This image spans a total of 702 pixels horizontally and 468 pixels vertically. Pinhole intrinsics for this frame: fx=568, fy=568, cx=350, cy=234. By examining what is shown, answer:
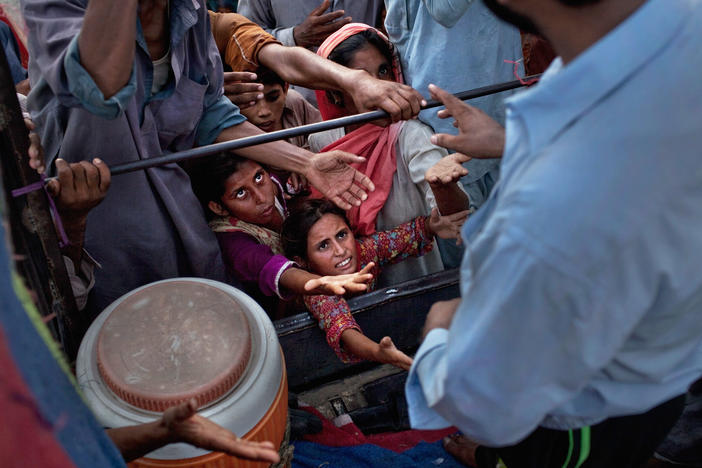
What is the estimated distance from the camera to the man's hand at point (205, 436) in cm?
105

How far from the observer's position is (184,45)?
191 centimetres

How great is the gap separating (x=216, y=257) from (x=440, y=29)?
133 cm

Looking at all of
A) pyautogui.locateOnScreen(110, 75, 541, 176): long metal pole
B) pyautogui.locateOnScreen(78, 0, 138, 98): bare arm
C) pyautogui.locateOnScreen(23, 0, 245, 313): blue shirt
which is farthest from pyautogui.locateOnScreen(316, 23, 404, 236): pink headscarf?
pyautogui.locateOnScreen(78, 0, 138, 98): bare arm

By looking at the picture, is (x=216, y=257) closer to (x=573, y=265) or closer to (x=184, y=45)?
(x=184, y=45)

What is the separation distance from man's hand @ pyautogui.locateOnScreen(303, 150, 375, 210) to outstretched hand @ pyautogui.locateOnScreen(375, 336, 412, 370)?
633 millimetres

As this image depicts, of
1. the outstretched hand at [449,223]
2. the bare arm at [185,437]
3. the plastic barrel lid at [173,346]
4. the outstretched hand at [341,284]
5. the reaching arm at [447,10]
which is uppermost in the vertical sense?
the reaching arm at [447,10]

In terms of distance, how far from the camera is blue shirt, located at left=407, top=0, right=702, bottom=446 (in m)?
0.72

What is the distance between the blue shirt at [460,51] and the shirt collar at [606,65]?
1.65 metres

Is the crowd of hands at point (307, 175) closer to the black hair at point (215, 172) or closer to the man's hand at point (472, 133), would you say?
the man's hand at point (472, 133)

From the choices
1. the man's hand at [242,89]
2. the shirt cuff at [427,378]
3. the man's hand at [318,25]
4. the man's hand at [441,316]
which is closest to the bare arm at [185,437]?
the shirt cuff at [427,378]

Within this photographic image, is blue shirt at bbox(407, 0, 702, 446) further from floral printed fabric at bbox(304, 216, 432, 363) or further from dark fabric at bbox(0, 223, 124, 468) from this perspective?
floral printed fabric at bbox(304, 216, 432, 363)

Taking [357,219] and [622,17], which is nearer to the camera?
[622,17]

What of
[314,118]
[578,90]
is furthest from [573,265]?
Answer: [314,118]

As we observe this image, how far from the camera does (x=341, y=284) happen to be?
183cm
